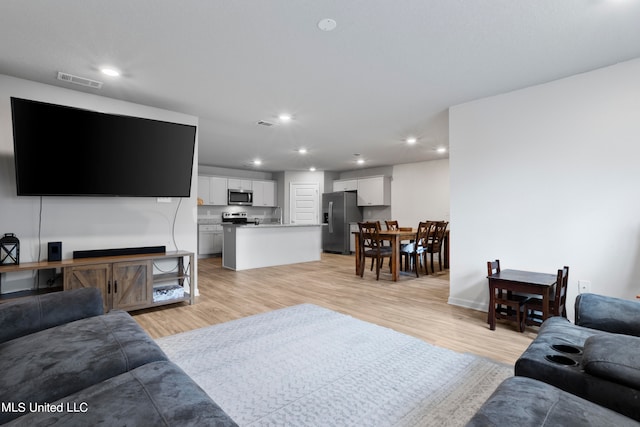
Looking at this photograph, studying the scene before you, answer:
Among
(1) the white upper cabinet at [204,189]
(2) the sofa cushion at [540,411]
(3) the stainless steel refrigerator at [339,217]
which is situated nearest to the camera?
(2) the sofa cushion at [540,411]

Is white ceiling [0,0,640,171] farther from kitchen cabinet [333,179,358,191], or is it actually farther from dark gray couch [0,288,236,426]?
kitchen cabinet [333,179,358,191]

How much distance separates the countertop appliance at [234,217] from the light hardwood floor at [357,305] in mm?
2386

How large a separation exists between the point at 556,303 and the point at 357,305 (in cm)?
196

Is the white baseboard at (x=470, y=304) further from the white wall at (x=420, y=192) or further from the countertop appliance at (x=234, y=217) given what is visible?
Answer: the countertop appliance at (x=234, y=217)

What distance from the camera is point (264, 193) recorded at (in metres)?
9.40

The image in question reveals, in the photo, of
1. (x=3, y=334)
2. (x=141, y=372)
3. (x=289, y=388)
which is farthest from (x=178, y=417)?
(x=3, y=334)

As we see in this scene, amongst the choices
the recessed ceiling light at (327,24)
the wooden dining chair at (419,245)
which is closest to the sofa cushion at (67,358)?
the recessed ceiling light at (327,24)

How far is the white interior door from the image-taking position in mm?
9391

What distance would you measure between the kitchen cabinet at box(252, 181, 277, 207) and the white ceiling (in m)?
5.18

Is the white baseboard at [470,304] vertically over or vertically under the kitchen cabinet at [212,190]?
under

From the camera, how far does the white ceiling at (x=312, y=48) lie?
6.63 ft

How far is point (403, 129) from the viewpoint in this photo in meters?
4.89

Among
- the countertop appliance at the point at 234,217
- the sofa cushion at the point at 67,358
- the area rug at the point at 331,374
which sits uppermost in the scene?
the countertop appliance at the point at 234,217

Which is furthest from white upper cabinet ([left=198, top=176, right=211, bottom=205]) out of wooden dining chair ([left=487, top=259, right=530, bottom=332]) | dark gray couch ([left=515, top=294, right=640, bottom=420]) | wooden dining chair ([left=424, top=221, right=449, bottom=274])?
dark gray couch ([left=515, top=294, right=640, bottom=420])
